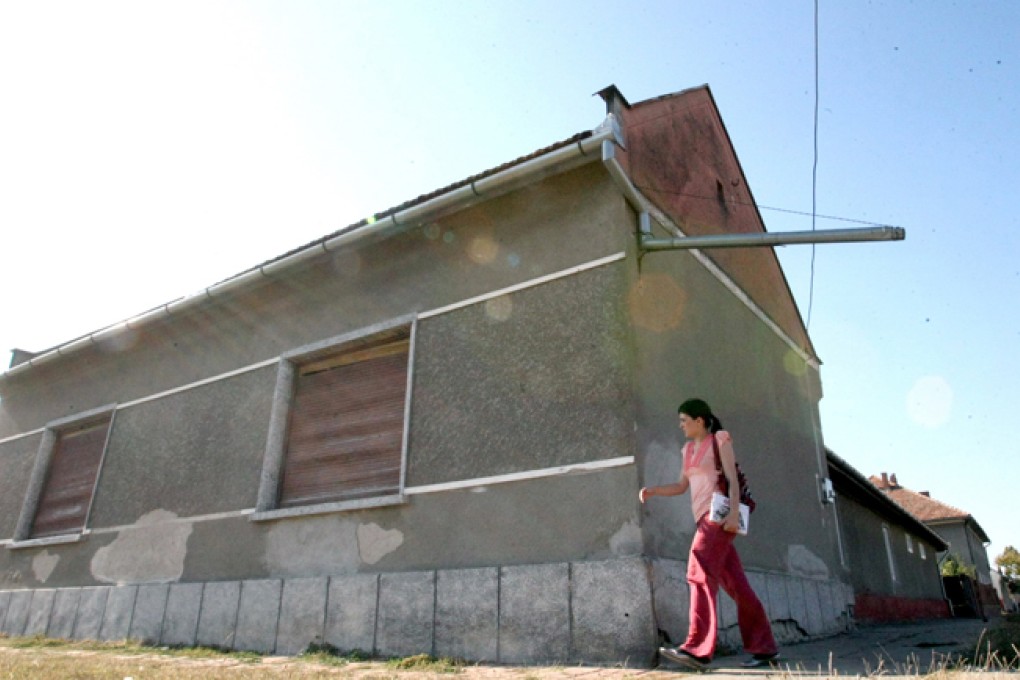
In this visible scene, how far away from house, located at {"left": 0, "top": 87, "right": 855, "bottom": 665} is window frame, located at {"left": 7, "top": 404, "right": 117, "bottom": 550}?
81 millimetres

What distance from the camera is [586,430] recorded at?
544cm

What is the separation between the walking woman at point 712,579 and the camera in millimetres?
3928

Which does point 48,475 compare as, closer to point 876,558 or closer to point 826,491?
point 826,491

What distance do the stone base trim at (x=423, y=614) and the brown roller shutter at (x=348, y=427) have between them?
981 millimetres

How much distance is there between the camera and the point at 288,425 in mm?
7789

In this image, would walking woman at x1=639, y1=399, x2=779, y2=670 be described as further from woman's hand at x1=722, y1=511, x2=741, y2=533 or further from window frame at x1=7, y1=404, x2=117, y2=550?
window frame at x1=7, y1=404, x2=117, y2=550

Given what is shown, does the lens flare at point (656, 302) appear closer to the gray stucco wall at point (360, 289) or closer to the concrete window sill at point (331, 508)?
the gray stucco wall at point (360, 289)

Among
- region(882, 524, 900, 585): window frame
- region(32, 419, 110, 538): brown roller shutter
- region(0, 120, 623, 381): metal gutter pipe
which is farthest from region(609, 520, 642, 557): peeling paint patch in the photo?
region(882, 524, 900, 585): window frame

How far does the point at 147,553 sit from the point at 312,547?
110 inches

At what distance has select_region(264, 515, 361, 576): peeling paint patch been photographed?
642 cm

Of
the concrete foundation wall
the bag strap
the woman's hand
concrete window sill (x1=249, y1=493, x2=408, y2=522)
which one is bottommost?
the concrete foundation wall

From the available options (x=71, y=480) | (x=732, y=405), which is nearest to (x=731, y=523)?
(x=732, y=405)

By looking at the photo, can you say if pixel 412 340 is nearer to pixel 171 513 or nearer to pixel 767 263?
pixel 171 513

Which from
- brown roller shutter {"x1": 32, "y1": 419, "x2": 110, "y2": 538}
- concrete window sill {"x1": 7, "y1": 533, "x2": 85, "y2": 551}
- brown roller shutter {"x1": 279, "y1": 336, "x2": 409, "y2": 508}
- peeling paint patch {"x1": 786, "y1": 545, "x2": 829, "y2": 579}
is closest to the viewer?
brown roller shutter {"x1": 279, "y1": 336, "x2": 409, "y2": 508}
